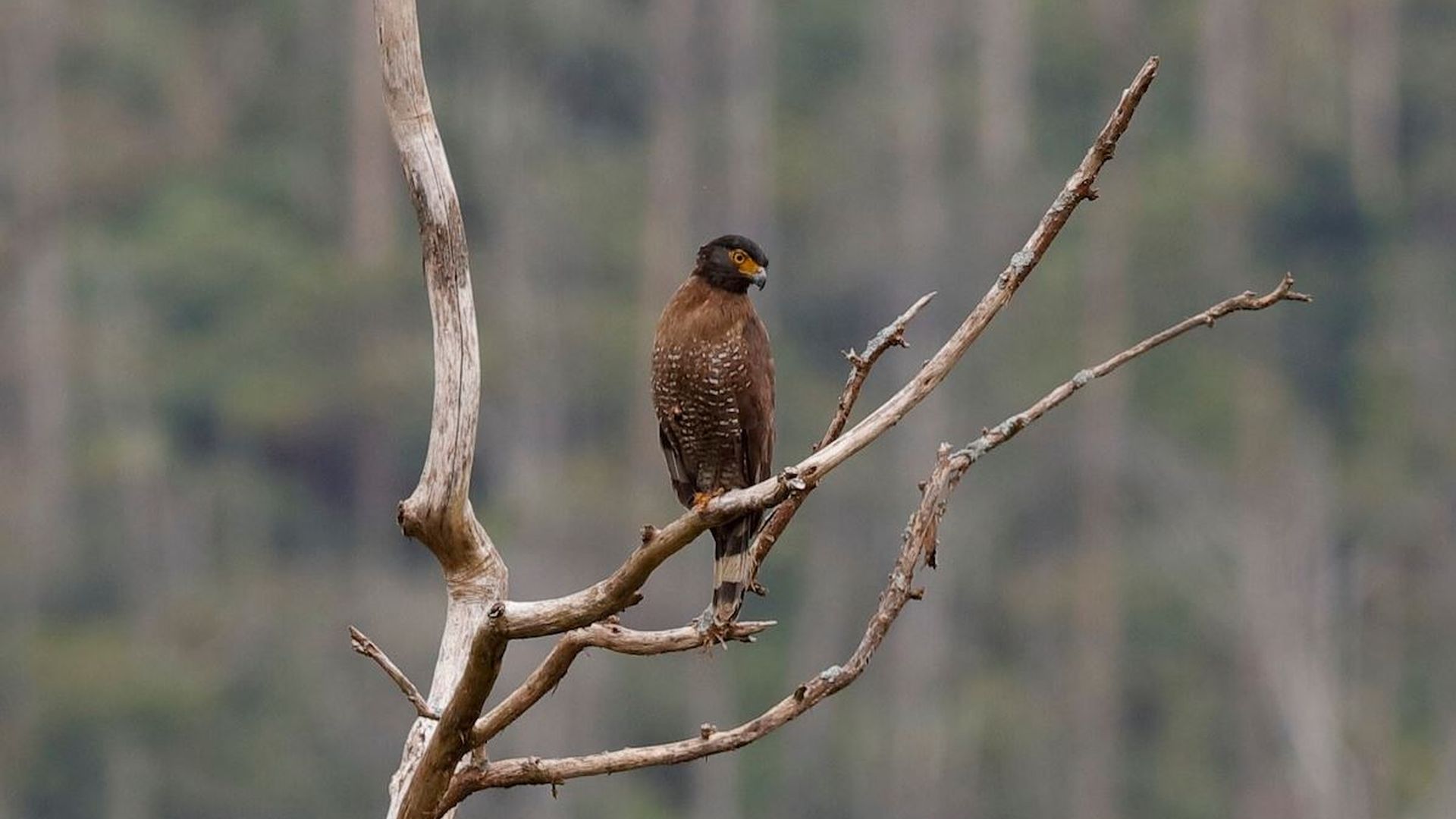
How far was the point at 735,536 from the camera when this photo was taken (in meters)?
5.16

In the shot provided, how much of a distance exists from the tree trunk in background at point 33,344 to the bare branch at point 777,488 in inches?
740

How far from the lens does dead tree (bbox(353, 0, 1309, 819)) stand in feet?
13.8

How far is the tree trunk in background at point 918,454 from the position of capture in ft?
76.6

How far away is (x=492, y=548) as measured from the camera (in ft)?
15.6

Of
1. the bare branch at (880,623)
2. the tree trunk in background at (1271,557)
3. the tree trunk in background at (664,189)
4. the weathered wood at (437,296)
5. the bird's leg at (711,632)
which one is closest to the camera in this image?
the bare branch at (880,623)

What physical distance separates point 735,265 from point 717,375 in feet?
0.82

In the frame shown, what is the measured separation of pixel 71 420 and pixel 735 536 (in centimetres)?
2022

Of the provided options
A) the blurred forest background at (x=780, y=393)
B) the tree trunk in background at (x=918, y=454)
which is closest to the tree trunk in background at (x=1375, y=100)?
the blurred forest background at (x=780, y=393)

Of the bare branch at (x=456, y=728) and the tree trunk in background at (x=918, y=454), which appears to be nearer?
the bare branch at (x=456, y=728)

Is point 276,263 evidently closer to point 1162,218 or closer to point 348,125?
point 348,125

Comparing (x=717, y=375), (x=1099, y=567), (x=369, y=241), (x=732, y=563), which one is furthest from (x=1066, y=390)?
(x=369, y=241)

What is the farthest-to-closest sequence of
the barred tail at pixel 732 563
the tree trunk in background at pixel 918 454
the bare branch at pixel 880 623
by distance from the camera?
the tree trunk in background at pixel 918 454 < the barred tail at pixel 732 563 < the bare branch at pixel 880 623

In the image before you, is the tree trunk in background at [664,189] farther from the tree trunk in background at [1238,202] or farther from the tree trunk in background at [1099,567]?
the tree trunk in background at [1238,202]

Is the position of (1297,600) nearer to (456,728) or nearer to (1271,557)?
(1271,557)
